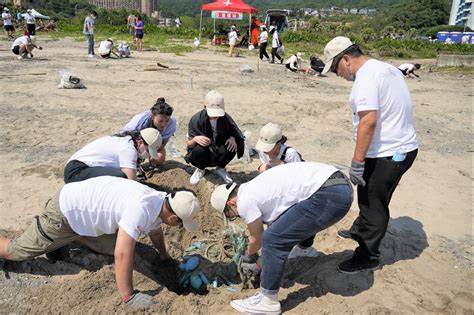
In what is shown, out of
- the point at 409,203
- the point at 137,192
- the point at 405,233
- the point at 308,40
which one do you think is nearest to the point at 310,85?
the point at 409,203

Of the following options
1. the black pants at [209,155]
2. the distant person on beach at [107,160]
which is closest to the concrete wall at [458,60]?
the black pants at [209,155]

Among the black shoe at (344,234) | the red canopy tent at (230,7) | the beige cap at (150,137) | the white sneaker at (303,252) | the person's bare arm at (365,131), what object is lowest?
the white sneaker at (303,252)

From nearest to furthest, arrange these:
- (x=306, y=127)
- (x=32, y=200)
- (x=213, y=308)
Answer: (x=213, y=308) → (x=32, y=200) → (x=306, y=127)

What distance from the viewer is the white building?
68000mm

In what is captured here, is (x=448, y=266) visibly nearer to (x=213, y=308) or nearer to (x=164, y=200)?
(x=213, y=308)

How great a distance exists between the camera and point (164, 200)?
8.81 ft

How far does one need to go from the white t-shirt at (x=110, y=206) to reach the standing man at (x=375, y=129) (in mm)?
1490

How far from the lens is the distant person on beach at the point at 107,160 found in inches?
136

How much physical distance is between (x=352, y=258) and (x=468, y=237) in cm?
156

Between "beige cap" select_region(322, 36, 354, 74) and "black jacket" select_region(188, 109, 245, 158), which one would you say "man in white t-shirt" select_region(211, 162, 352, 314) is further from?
"black jacket" select_region(188, 109, 245, 158)

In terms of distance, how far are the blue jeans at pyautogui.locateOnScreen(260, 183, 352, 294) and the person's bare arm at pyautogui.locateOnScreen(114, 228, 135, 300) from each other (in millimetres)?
897

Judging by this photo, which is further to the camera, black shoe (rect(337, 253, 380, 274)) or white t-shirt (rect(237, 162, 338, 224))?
black shoe (rect(337, 253, 380, 274))

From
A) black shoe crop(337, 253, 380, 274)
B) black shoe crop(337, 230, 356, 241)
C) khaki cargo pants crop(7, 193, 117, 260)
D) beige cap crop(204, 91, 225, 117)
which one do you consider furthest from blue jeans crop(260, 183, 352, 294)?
beige cap crop(204, 91, 225, 117)

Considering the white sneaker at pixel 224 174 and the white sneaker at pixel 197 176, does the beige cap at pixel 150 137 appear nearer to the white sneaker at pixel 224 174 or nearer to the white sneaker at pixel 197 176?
the white sneaker at pixel 197 176
